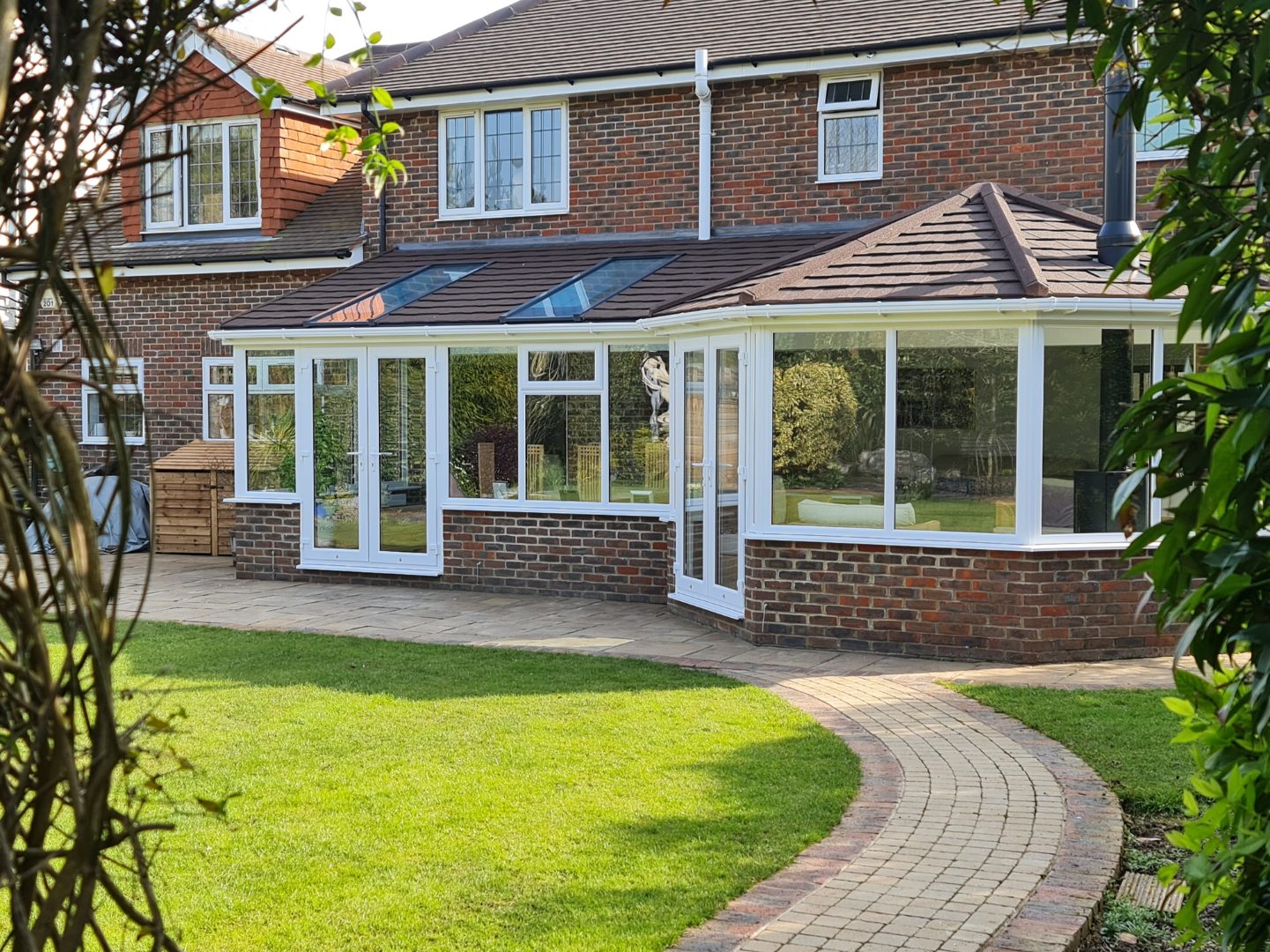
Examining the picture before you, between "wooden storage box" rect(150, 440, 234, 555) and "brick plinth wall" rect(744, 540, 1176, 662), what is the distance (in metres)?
9.70

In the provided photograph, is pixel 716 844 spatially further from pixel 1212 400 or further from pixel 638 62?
pixel 638 62

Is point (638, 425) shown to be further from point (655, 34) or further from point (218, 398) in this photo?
point (218, 398)

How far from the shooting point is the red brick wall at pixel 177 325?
19.8 meters

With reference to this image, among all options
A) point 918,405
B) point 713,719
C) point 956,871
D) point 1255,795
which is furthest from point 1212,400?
point 918,405

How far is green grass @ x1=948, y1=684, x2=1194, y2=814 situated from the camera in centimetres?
741

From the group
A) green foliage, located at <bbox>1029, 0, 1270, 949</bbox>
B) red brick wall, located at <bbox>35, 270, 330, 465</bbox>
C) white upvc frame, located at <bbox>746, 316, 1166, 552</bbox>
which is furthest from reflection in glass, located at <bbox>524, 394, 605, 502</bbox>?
green foliage, located at <bbox>1029, 0, 1270, 949</bbox>

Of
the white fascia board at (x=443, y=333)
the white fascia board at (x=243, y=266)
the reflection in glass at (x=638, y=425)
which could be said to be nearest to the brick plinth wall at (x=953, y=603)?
the reflection in glass at (x=638, y=425)

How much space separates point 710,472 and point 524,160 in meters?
6.21

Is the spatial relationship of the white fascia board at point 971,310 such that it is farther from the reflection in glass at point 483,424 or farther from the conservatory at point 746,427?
the reflection in glass at point 483,424

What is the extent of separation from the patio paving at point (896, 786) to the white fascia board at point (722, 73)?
18.7 ft

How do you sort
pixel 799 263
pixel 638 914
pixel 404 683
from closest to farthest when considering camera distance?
1. pixel 638 914
2. pixel 404 683
3. pixel 799 263

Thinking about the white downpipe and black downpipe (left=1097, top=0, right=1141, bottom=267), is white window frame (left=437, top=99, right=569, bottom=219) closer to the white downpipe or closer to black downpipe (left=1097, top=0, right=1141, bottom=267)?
the white downpipe

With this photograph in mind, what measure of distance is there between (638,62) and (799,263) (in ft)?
16.7

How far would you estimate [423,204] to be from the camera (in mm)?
18078
